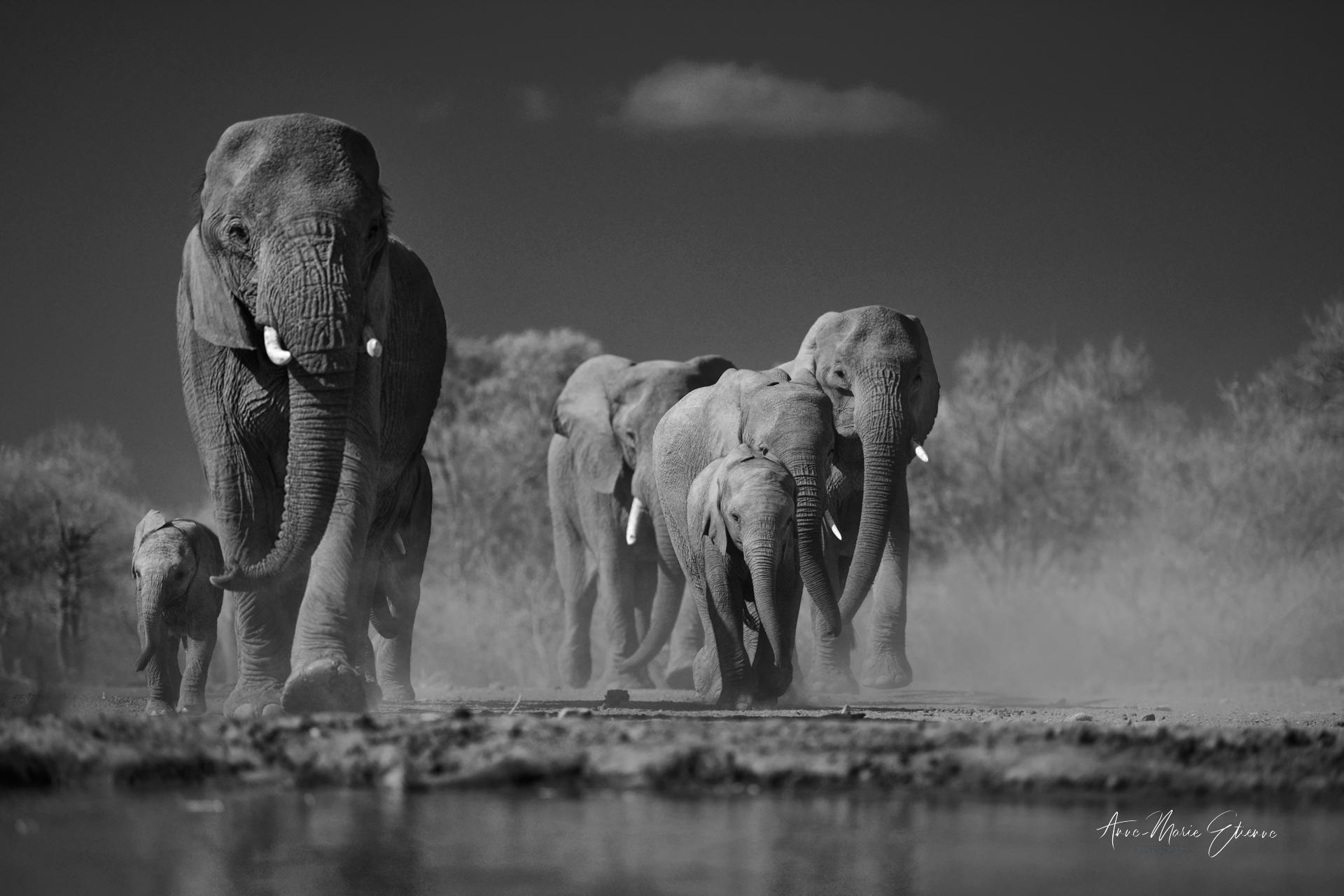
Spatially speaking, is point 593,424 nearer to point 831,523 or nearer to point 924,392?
point 924,392

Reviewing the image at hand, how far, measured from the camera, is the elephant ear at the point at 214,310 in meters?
8.63

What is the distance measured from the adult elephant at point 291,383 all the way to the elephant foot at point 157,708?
468mm

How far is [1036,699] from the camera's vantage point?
12734 millimetres

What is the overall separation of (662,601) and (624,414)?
1606mm

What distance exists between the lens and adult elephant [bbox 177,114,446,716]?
27.1ft

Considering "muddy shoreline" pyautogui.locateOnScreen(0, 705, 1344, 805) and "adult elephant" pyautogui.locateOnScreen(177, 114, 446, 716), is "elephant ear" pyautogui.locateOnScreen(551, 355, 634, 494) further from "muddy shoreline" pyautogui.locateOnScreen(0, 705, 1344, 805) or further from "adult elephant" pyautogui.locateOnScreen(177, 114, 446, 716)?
"muddy shoreline" pyautogui.locateOnScreen(0, 705, 1344, 805)

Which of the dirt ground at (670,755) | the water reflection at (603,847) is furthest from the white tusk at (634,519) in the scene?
the water reflection at (603,847)

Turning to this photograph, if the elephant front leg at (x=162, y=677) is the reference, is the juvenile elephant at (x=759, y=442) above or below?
above

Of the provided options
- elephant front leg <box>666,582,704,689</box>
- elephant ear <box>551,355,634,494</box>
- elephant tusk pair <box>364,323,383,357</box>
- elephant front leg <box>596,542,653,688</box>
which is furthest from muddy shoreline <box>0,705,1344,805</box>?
elephant ear <box>551,355,634,494</box>

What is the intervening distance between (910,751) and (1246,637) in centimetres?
1219

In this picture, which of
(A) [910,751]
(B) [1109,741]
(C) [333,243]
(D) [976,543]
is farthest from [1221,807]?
(D) [976,543]

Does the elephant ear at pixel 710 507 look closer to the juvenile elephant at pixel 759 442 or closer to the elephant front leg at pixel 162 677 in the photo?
the juvenile elephant at pixel 759 442

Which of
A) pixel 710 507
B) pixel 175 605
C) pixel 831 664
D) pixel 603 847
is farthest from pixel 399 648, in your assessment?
pixel 603 847

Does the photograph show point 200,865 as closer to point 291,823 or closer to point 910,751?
point 291,823
